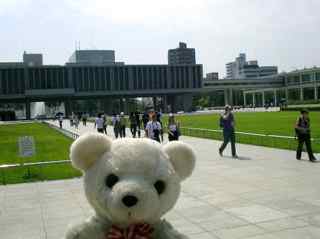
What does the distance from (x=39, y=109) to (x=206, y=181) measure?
157 meters

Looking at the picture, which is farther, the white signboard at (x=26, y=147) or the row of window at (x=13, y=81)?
the row of window at (x=13, y=81)

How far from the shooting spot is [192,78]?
389ft

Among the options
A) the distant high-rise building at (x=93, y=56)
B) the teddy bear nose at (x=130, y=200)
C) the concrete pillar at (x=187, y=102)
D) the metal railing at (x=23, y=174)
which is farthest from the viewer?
the distant high-rise building at (x=93, y=56)

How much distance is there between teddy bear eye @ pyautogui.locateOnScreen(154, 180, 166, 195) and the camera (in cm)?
344

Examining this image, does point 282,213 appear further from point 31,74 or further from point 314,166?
point 31,74

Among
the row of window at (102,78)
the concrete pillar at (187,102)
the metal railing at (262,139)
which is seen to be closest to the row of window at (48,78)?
the row of window at (102,78)

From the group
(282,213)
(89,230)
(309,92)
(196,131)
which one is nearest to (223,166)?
(282,213)

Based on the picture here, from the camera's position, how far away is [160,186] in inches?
136

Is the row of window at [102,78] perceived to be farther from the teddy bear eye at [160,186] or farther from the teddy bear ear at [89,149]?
the teddy bear eye at [160,186]

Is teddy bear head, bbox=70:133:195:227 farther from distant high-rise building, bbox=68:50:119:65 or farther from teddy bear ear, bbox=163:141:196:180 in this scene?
distant high-rise building, bbox=68:50:119:65

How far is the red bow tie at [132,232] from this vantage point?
11.4 feet

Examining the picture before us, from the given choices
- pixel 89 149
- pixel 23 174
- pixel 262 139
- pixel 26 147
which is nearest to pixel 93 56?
pixel 262 139

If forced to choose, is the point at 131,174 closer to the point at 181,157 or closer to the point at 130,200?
the point at 130,200

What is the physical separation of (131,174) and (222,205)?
16.1ft
